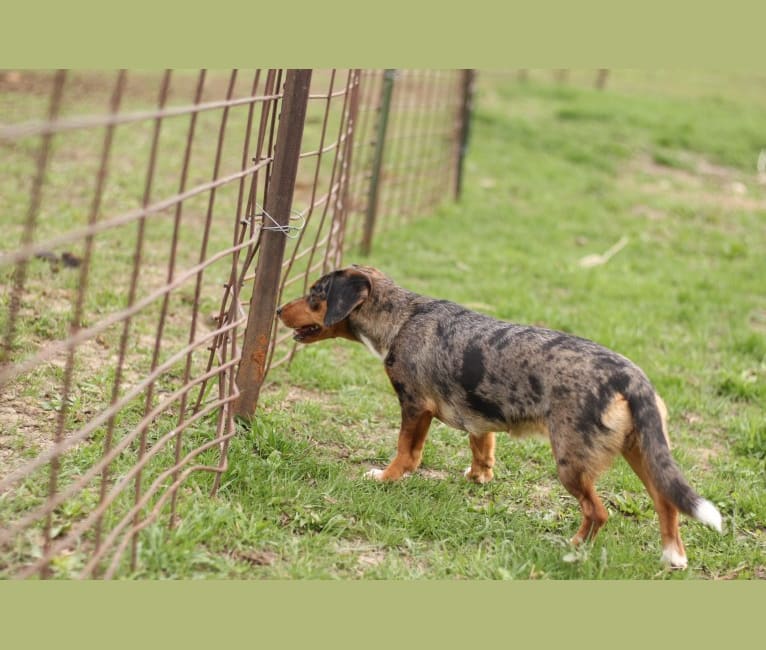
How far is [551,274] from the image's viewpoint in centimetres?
952

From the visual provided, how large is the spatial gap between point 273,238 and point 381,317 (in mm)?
866

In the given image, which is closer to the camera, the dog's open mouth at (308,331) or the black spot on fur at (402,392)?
the black spot on fur at (402,392)

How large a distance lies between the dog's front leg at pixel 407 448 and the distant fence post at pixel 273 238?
910 mm

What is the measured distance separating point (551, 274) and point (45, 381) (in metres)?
5.65

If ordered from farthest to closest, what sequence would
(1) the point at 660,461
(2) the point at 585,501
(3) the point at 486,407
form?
1. (3) the point at 486,407
2. (2) the point at 585,501
3. (1) the point at 660,461

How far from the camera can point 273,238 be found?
512cm

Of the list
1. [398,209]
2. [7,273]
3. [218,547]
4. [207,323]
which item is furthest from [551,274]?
[218,547]

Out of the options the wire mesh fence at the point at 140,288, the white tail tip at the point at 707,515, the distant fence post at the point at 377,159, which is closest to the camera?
the wire mesh fence at the point at 140,288

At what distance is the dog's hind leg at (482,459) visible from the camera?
532 cm

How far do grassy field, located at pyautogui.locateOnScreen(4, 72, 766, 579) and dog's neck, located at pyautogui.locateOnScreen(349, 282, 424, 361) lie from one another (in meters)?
0.68

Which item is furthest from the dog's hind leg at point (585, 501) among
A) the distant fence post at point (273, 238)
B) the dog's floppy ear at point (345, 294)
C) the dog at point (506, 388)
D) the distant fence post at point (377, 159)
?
the distant fence post at point (377, 159)

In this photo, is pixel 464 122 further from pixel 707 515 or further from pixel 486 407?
pixel 707 515

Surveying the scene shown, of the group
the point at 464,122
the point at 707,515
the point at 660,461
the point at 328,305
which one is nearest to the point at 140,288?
the point at 328,305

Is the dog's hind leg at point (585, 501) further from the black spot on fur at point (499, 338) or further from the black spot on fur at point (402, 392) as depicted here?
the black spot on fur at point (402, 392)
